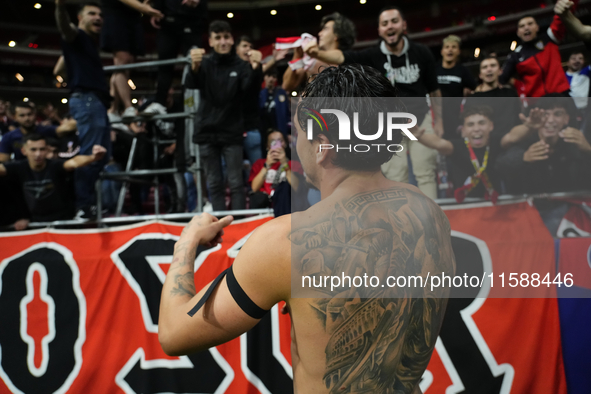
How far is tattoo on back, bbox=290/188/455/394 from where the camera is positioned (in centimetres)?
148

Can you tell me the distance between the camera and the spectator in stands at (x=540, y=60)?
4906 mm

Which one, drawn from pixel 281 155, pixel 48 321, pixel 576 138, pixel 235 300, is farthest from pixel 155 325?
pixel 576 138

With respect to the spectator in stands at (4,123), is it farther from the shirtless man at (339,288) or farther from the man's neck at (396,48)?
the shirtless man at (339,288)

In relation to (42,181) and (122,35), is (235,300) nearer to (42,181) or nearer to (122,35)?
(42,181)

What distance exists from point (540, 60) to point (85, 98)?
497cm

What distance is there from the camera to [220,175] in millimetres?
4590

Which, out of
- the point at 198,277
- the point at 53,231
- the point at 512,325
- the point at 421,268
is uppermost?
the point at 421,268

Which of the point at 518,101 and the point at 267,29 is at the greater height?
the point at 267,29

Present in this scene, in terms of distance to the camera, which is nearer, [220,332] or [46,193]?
[220,332]

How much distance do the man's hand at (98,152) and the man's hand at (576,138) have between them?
4.16 metres

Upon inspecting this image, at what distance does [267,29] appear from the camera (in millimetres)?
28312

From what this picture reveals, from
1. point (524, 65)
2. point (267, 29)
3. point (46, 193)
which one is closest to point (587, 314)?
point (524, 65)

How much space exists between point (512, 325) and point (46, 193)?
177 inches

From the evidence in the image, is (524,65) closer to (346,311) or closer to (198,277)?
(198,277)
